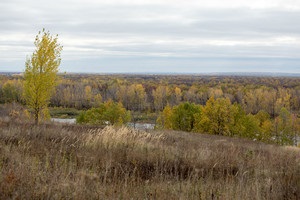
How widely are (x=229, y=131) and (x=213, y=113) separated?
360 centimetres

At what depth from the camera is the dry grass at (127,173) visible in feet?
13.4

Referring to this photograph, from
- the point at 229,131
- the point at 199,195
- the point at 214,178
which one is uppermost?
the point at 199,195

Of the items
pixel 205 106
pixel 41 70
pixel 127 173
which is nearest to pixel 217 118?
pixel 205 106

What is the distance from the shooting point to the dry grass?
4090 millimetres

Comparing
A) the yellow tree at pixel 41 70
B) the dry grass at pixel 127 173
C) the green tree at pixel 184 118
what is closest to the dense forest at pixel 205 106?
the green tree at pixel 184 118

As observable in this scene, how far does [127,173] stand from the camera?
5.59 m

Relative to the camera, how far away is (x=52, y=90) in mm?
22344

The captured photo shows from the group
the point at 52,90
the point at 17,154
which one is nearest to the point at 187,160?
the point at 17,154

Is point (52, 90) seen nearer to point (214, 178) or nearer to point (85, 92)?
point (214, 178)

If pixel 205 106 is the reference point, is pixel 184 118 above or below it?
below

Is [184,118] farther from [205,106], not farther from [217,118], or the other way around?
[217,118]

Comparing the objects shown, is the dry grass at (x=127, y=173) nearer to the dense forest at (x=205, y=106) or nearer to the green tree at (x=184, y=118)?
the dense forest at (x=205, y=106)

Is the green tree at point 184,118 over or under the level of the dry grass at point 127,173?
under

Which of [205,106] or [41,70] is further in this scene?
[205,106]
